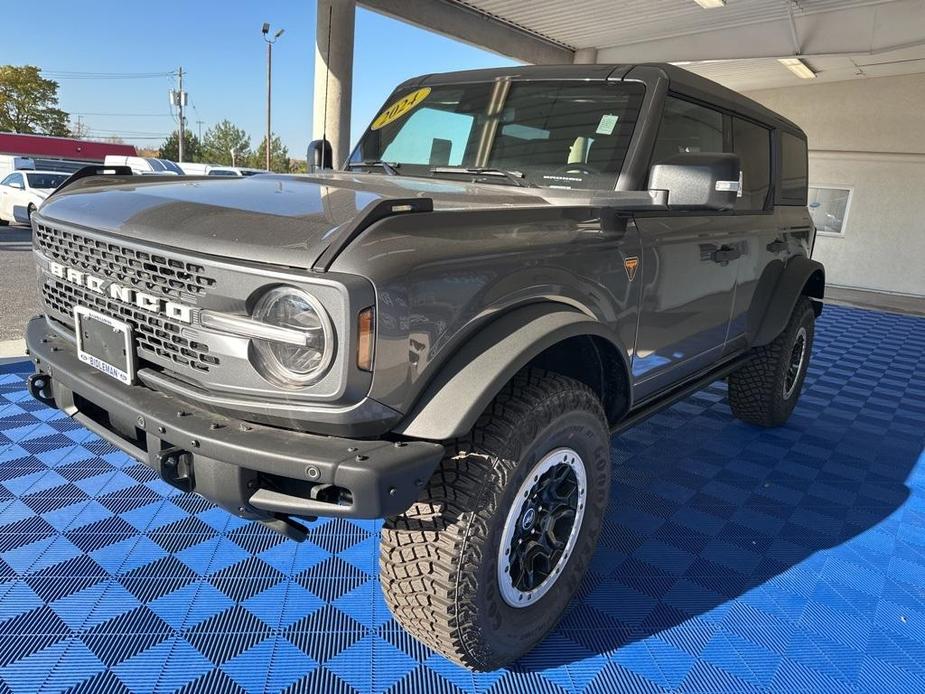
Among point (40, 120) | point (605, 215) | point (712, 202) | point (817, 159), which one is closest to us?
point (605, 215)

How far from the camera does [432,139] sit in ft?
10.2

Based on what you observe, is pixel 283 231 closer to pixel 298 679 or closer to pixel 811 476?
pixel 298 679

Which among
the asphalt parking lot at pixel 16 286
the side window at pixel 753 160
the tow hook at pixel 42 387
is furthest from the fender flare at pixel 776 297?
the asphalt parking lot at pixel 16 286

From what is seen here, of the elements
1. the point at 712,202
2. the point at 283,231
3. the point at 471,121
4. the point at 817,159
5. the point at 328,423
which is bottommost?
the point at 328,423

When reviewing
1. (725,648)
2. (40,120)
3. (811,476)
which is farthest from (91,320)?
(40,120)

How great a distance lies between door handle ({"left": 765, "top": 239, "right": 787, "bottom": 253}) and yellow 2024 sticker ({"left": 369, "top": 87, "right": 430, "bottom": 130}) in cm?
206

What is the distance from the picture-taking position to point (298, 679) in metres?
2.00

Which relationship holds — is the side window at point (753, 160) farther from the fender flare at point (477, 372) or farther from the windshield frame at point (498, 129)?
the fender flare at point (477, 372)

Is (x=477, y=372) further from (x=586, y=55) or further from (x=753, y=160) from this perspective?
(x=586, y=55)

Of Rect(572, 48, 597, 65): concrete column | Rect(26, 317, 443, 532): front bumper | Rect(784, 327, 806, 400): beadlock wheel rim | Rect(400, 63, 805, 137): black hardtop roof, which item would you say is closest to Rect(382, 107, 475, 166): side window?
Rect(400, 63, 805, 137): black hardtop roof

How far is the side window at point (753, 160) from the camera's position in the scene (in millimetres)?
3419

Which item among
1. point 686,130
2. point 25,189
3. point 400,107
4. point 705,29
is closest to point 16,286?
point 400,107

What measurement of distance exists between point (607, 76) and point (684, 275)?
0.90 m

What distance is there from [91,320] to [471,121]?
180 cm
